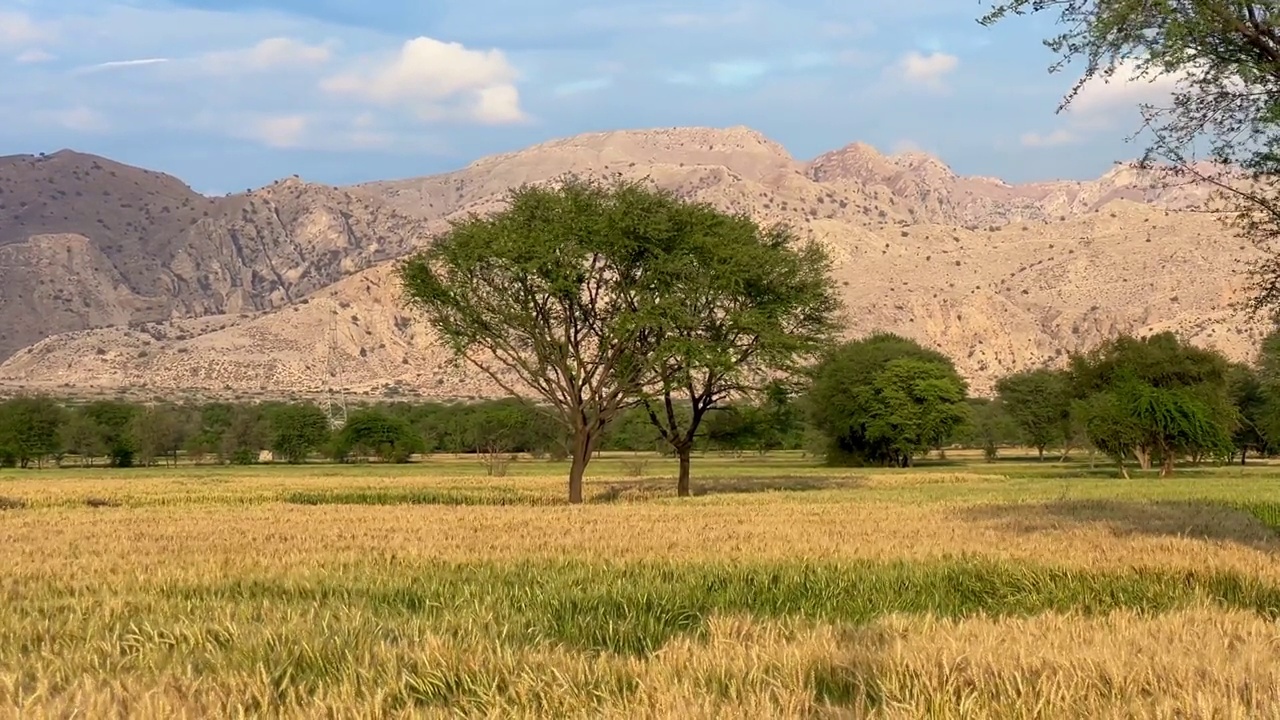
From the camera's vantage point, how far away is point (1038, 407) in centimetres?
10194

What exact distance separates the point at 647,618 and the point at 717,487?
38710 mm

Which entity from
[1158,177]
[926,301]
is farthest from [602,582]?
[926,301]

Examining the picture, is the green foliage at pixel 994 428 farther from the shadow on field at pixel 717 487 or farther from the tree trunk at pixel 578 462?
the tree trunk at pixel 578 462

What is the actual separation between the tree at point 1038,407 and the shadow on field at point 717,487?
50.8 m

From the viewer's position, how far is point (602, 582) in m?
12.8

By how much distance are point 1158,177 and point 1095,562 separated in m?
6.11

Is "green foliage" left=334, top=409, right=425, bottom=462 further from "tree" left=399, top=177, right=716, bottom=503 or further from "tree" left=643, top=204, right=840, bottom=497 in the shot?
"tree" left=399, top=177, right=716, bottom=503

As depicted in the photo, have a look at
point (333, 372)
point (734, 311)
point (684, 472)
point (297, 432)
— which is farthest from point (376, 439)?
point (333, 372)

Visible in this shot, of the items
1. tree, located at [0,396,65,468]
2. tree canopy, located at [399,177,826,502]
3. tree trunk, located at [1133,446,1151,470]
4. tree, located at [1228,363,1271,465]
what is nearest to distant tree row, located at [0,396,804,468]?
tree, located at [0,396,65,468]

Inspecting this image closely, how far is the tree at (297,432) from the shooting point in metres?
115

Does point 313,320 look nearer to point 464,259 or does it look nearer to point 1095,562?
point 464,259

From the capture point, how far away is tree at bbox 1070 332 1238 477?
65.8m

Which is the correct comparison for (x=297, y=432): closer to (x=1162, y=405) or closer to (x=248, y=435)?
(x=248, y=435)

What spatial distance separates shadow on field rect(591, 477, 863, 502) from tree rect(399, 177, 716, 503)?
5661 millimetres
